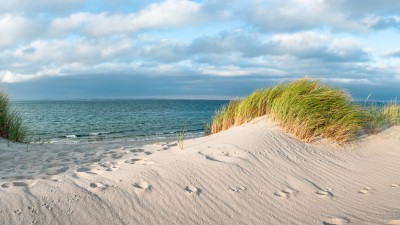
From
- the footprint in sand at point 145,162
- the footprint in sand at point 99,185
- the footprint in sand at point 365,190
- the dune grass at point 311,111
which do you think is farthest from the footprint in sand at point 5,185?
the dune grass at point 311,111

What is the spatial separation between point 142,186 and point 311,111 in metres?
4.69

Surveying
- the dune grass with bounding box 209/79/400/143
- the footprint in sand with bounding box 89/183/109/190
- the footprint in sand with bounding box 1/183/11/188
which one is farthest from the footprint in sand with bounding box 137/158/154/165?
the dune grass with bounding box 209/79/400/143

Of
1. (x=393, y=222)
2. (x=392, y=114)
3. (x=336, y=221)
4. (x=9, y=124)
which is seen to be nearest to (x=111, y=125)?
(x=9, y=124)

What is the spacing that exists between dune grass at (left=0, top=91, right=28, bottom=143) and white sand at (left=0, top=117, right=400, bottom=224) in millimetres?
2918

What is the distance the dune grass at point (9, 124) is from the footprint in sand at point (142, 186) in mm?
6867

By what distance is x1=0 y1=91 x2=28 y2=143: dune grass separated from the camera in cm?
1007

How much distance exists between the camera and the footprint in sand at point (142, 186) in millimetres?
4555

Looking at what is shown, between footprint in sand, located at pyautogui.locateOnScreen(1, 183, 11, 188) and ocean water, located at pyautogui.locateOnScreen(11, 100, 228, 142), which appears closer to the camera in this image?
footprint in sand, located at pyautogui.locateOnScreen(1, 183, 11, 188)

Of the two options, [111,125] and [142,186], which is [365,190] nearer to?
[142,186]

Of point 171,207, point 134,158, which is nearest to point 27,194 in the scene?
point 171,207

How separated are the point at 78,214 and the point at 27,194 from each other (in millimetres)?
678

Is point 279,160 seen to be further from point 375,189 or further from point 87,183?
point 87,183

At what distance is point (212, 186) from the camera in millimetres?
4906

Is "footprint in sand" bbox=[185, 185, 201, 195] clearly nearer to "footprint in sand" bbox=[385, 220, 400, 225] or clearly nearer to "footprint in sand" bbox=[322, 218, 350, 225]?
"footprint in sand" bbox=[322, 218, 350, 225]
